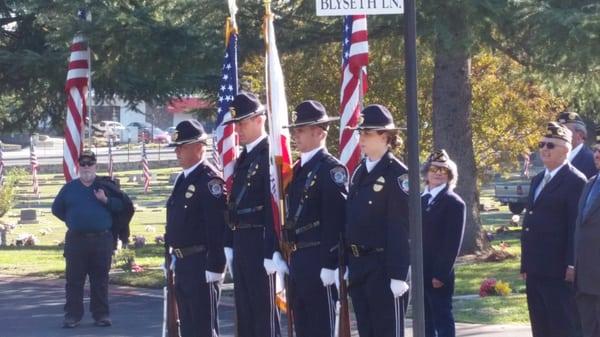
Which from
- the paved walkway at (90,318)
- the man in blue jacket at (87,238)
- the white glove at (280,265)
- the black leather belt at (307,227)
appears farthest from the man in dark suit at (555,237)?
the man in blue jacket at (87,238)

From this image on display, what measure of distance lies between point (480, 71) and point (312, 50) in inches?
181

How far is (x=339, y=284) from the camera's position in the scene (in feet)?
25.6

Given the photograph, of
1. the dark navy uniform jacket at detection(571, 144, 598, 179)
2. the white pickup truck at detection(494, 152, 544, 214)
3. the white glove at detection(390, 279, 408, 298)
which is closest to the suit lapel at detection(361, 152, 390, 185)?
the white glove at detection(390, 279, 408, 298)

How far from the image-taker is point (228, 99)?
10.5 metres

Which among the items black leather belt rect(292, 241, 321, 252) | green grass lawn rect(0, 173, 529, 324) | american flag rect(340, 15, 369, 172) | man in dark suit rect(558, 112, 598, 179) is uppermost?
american flag rect(340, 15, 369, 172)

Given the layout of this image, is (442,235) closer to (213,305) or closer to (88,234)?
(213,305)

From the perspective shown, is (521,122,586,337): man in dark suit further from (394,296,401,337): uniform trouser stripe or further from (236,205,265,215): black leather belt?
(236,205,265,215): black leather belt

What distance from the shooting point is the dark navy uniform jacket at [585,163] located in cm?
912

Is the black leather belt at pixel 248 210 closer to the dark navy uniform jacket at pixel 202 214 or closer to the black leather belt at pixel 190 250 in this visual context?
the dark navy uniform jacket at pixel 202 214

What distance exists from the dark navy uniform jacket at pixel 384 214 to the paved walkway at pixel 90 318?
136 inches

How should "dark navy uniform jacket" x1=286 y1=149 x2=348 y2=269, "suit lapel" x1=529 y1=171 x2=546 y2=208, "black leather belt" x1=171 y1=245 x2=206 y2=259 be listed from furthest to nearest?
1. "black leather belt" x1=171 y1=245 x2=206 y2=259
2. "suit lapel" x1=529 y1=171 x2=546 y2=208
3. "dark navy uniform jacket" x1=286 y1=149 x2=348 y2=269

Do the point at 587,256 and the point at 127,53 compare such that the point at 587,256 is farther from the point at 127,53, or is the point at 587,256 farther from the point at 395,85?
the point at 395,85

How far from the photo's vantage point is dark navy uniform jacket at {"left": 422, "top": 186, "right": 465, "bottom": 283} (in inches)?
338

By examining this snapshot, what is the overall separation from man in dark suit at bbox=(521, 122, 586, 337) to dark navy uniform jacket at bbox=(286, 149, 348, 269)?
1.38m
